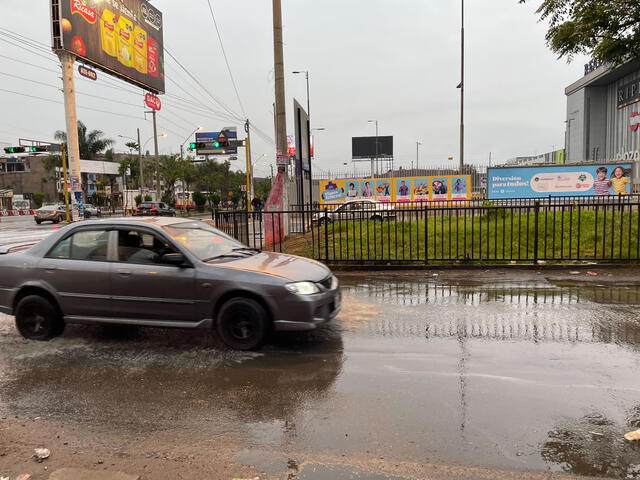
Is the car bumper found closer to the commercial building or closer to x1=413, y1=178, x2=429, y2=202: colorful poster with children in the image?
x1=413, y1=178, x2=429, y2=202: colorful poster with children

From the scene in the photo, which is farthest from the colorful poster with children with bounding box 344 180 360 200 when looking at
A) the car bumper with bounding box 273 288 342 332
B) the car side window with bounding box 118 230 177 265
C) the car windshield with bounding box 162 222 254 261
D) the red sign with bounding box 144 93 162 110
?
the car bumper with bounding box 273 288 342 332

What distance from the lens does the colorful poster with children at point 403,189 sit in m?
30.0

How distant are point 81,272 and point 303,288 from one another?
9.01 feet

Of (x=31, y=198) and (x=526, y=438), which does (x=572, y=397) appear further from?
(x=31, y=198)

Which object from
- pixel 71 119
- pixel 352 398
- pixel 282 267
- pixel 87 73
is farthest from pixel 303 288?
pixel 87 73

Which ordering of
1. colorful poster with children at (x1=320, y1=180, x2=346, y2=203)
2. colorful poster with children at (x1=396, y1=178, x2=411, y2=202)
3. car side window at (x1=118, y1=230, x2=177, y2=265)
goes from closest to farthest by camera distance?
car side window at (x1=118, y1=230, x2=177, y2=265) < colorful poster with children at (x1=396, y1=178, x2=411, y2=202) < colorful poster with children at (x1=320, y1=180, x2=346, y2=203)

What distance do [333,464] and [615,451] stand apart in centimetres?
194

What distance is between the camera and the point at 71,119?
19984 mm

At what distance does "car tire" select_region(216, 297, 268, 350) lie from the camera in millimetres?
5297

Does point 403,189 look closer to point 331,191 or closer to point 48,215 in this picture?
point 331,191

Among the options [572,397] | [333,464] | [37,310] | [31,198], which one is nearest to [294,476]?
[333,464]

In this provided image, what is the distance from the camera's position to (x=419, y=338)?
229 inches

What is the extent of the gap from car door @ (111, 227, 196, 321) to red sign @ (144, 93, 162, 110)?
27.2 metres

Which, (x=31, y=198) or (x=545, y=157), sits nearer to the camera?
(x=545, y=157)
